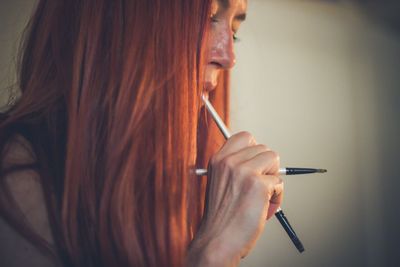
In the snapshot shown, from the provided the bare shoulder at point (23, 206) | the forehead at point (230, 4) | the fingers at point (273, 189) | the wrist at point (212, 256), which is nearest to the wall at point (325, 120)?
the forehead at point (230, 4)

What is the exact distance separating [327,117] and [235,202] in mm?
892

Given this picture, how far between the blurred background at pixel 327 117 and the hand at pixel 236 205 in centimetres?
62

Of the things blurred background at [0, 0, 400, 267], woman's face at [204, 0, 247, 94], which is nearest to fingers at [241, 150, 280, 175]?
woman's face at [204, 0, 247, 94]

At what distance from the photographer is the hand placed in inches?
16.9

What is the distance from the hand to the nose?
27 centimetres

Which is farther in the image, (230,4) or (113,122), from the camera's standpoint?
(230,4)

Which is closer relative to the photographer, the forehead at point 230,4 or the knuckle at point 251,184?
the knuckle at point 251,184

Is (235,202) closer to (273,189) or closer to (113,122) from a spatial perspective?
(273,189)

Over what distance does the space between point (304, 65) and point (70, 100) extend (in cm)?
101

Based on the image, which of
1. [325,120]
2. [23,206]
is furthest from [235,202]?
[325,120]

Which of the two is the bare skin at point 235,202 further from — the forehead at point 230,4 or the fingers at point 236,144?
the forehead at point 230,4

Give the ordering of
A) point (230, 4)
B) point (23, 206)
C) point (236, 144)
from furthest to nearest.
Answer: point (230, 4) < point (236, 144) < point (23, 206)

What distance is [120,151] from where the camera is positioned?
1.44ft

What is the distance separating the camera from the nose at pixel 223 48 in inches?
25.3
